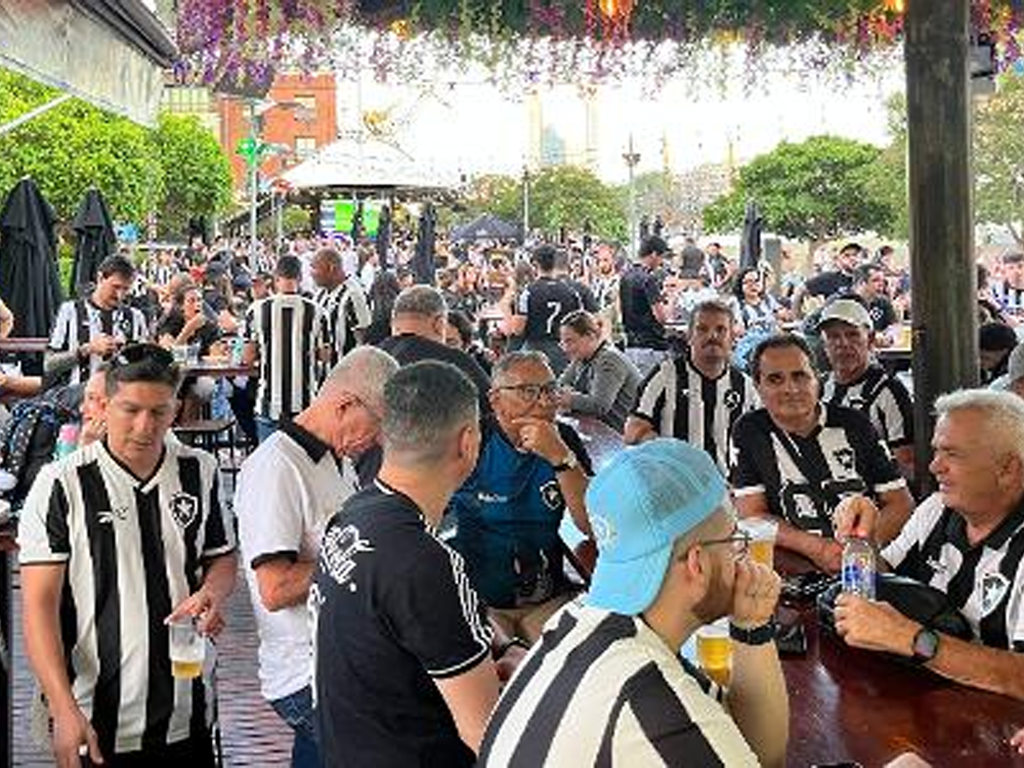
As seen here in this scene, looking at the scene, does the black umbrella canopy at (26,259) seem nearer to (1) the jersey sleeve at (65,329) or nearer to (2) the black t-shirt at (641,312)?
(1) the jersey sleeve at (65,329)

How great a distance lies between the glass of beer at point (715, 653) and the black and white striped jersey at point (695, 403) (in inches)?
159

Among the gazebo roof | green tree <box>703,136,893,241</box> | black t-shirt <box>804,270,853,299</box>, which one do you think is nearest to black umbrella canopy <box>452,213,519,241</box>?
green tree <box>703,136,893,241</box>

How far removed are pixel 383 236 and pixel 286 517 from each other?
2040 cm

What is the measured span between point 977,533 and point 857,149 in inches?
1140

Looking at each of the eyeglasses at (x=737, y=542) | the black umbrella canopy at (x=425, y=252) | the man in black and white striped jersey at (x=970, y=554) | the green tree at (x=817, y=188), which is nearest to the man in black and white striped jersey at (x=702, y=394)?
the man in black and white striped jersey at (x=970, y=554)

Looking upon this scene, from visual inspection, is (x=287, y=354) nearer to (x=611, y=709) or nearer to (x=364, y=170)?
(x=611, y=709)

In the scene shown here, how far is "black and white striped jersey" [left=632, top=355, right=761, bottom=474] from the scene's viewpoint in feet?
23.3

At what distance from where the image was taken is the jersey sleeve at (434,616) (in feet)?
9.46

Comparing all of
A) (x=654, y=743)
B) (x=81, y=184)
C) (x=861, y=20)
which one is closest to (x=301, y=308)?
(x=861, y=20)

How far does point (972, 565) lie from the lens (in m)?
3.79

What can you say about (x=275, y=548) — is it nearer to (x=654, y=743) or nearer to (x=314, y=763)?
(x=314, y=763)

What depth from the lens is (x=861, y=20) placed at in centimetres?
830

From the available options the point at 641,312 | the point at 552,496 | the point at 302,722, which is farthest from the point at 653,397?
the point at 641,312

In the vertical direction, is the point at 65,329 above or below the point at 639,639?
above
